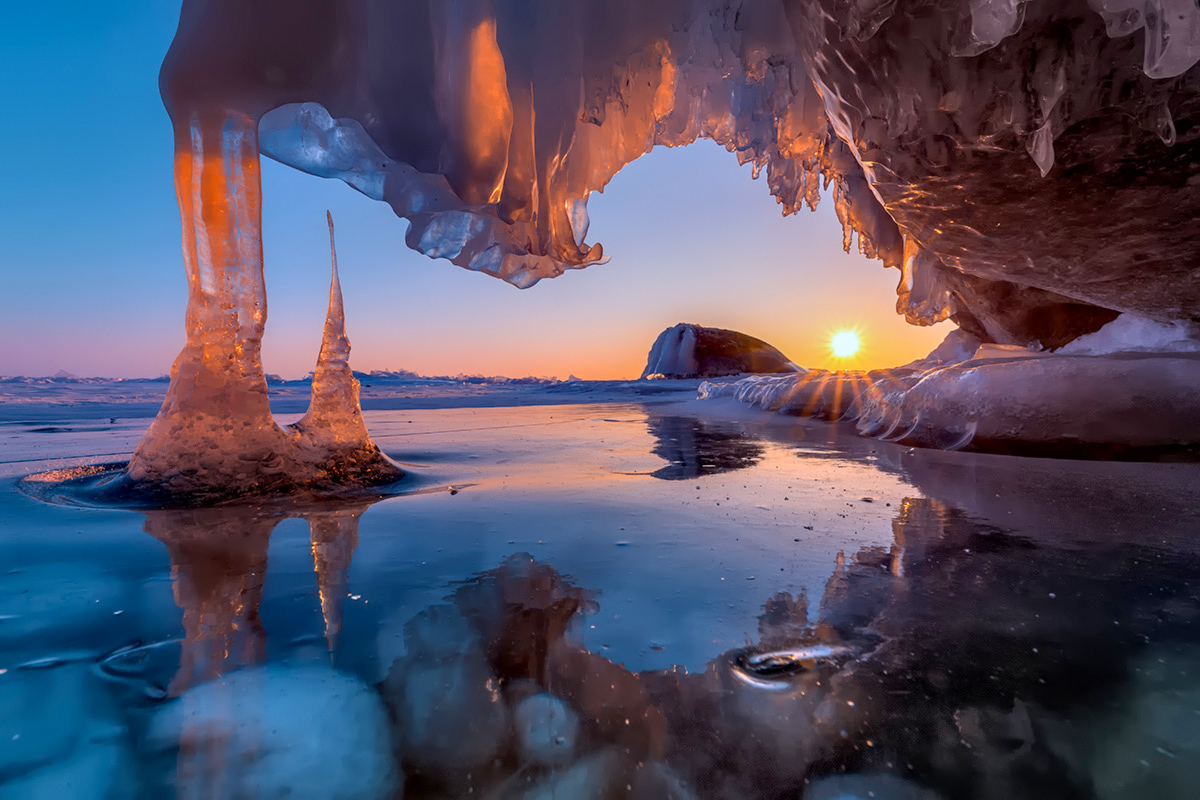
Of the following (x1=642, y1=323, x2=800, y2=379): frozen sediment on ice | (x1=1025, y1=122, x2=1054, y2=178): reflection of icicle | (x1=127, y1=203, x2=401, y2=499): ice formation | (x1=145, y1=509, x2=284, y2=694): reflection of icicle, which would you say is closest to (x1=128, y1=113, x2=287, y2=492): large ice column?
(x1=127, y1=203, x2=401, y2=499): ice formation

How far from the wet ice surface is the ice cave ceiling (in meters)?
1.27

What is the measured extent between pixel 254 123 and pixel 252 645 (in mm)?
2047

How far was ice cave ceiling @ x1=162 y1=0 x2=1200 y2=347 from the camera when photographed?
4.85 ft

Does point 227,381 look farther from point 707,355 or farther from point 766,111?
point 707,355

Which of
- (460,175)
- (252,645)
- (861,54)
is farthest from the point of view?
(460,175)

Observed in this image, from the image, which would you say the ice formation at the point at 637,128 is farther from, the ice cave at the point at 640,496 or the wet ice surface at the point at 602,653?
the wet ice surface at the point at 602,653

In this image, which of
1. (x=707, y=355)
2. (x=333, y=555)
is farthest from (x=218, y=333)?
(x=707, y=355)

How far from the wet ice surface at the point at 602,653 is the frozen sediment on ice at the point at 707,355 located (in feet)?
64.0

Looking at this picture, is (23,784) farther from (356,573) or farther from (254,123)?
(254,123)

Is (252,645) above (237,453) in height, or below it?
below

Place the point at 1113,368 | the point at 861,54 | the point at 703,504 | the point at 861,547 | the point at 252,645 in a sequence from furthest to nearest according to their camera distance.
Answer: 1. the point at 1113,368
2. the point at 861,54
3. the point at 703,504
4. the point at 861,547
5. the point at 252,645

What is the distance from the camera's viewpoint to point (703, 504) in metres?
1.51

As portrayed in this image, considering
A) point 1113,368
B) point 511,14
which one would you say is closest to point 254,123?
point 511,14

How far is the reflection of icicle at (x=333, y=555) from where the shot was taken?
78 centimetres
